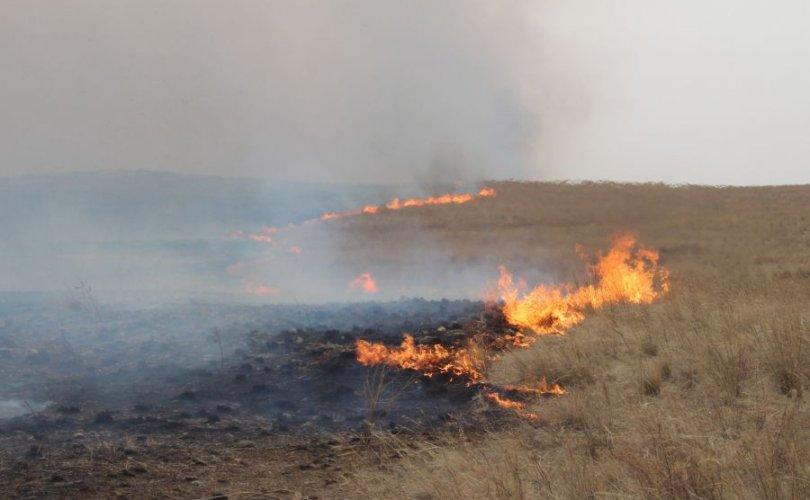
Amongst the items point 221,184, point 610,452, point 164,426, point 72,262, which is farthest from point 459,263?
point 221,184

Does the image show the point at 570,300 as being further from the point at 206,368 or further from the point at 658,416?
the point at 658,416

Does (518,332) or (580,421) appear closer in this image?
(580,421)

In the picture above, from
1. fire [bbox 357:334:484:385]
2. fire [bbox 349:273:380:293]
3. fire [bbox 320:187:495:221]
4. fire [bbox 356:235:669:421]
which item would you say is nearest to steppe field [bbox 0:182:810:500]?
fire [bbox 356:235:669:421]

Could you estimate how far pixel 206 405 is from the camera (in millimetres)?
7871

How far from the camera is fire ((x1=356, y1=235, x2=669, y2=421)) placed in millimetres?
8503

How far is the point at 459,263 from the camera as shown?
27.8 m

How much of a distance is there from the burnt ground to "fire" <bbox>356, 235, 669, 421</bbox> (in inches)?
13.9

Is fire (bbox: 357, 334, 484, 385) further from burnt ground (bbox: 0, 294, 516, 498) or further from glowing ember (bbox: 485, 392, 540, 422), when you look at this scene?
glowing ember (bbox: 485, 392, 540, 422)

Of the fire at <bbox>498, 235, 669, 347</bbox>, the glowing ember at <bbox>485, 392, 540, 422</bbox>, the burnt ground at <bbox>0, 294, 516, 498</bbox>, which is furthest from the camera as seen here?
the fire at <bbox>498, 235, 669, 347</bbox>

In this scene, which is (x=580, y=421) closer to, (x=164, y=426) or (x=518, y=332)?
(x=164, y=426)

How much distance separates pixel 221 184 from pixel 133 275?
31.3 meters

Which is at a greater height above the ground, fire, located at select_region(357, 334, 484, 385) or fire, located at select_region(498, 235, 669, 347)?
fire, located at select_region(498, 235, 669, 347)

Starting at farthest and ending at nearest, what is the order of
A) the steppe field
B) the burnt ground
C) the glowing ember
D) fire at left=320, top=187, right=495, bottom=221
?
1. fire at left=320, top=187, right=495, bottom=221
2. the glowing ember
3. the burnt ground
4. the steppe field

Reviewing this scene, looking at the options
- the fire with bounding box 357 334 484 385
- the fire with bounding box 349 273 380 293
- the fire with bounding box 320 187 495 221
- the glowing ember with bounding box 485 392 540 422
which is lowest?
the glowing ember with bounding box 485 392 540 422
